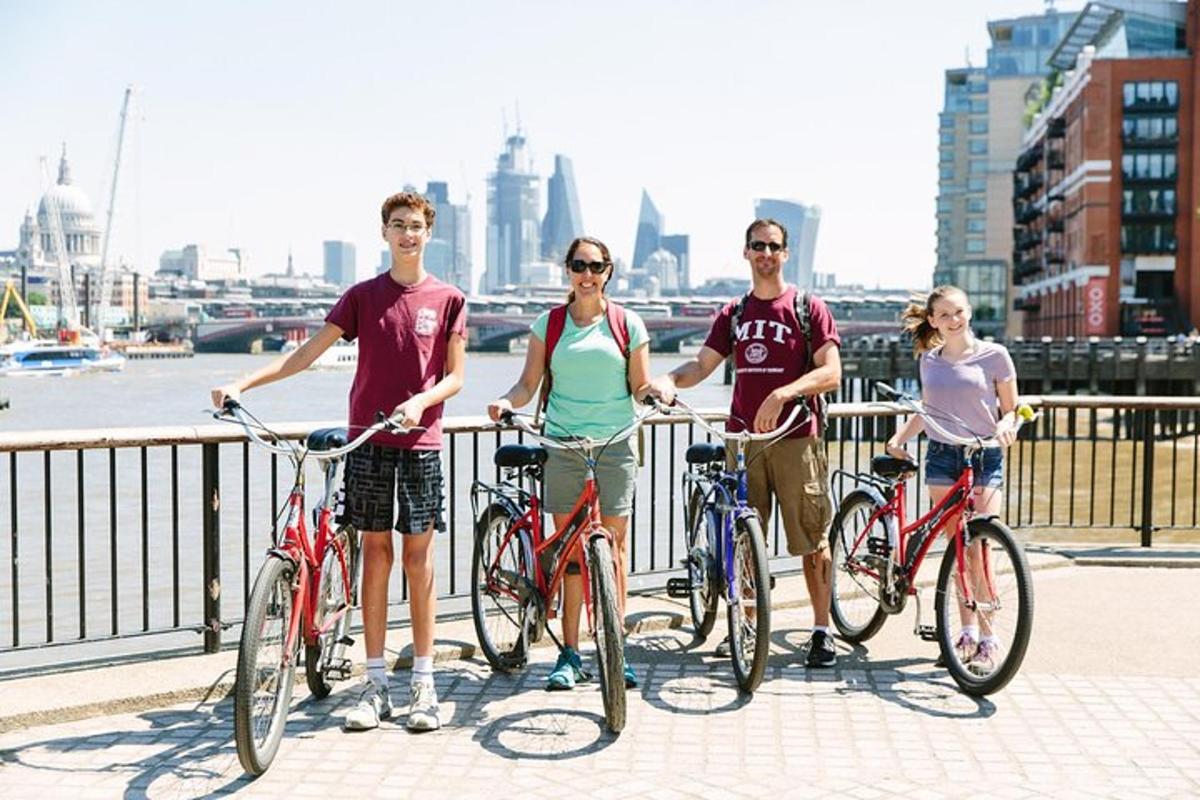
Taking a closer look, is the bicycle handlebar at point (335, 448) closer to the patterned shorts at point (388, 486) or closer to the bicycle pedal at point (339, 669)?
the patterned shorts at point (388, 486)

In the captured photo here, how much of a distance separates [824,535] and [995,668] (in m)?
0.94

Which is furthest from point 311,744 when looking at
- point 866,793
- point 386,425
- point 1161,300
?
point 1161,300

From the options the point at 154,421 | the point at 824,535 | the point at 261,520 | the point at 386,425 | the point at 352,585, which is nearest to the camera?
the point at 386,425

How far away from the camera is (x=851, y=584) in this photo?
7008mm

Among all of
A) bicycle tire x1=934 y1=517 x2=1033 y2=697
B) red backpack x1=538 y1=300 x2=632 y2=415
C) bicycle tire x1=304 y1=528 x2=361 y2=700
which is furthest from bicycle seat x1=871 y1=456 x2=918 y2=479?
bicycle tire x1=304 y1=528 x2=361 y2=700

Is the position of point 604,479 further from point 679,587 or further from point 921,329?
point 921,329

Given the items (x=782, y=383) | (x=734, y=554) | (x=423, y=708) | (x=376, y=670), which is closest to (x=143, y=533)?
(x=376, y=670)

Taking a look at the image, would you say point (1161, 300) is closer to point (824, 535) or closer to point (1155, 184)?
point (1155, 184)

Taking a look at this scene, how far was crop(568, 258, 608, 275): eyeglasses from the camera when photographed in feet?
19.0

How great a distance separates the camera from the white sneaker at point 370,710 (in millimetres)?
5398

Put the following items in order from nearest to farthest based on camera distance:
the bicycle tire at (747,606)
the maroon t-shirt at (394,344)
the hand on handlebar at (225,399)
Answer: the hand on handlebar at (225,399) < the maroon t-shirt at (394,344) < the bicycle tire at (747,606)

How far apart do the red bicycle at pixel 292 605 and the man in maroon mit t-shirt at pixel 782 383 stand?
4.99 feet

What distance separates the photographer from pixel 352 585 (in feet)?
19.1

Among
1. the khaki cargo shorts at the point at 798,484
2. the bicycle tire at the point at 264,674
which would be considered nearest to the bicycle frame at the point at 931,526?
the khaki cargo shorts at the point at 798,484
